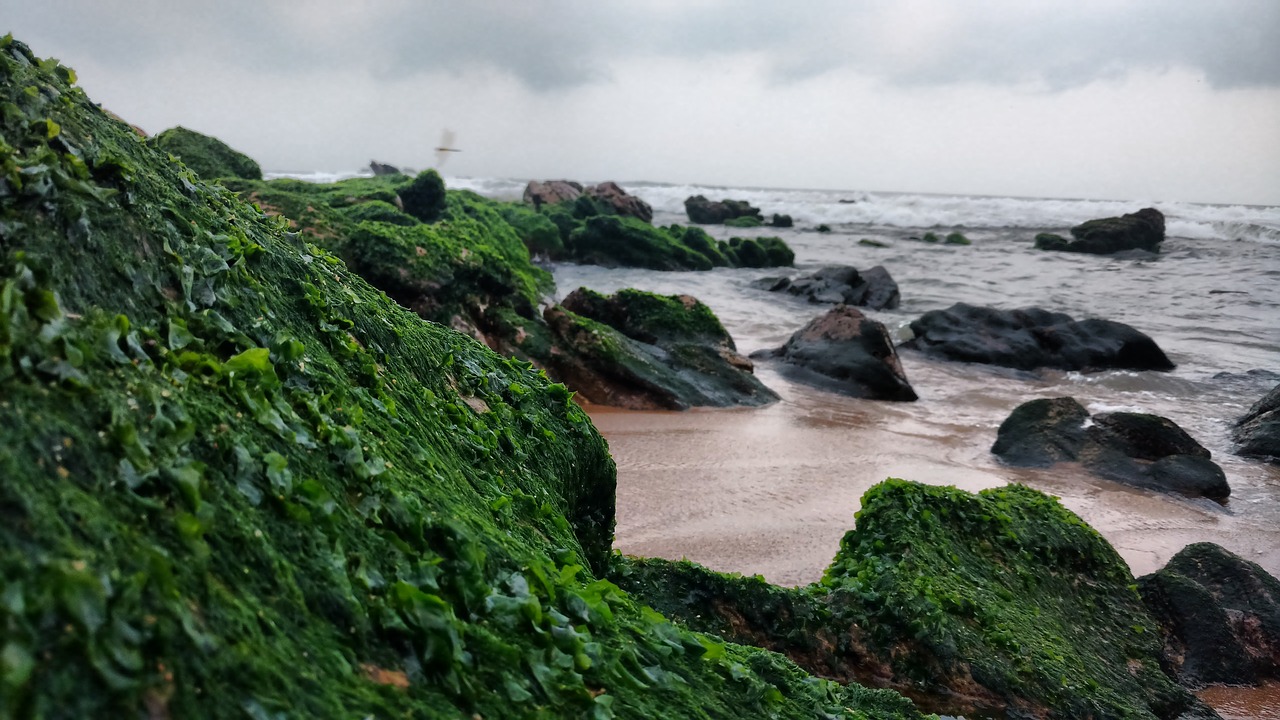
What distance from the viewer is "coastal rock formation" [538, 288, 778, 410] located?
27.5ft

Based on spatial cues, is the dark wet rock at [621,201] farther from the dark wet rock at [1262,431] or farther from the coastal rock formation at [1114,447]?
the coastal rock formation at [1114,447]

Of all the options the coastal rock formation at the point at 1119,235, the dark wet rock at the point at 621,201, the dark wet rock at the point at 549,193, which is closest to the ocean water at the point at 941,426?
the coastal rock formation at the point at 1119,235

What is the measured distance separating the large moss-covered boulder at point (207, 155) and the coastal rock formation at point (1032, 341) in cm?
1024

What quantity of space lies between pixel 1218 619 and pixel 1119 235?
2658cm

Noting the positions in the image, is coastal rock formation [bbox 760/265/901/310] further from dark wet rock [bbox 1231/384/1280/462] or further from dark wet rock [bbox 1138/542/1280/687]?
dark wet rock [bbox 1138/542/1280/687]

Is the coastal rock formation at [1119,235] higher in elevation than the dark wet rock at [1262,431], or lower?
higher

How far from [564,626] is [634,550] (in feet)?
9.52

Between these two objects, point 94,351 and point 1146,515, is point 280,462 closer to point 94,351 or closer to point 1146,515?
point 94,351

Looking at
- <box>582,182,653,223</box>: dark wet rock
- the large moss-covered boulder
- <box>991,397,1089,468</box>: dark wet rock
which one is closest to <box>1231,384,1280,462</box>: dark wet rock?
<box>991,397,1089,468</box>: dark wet rock

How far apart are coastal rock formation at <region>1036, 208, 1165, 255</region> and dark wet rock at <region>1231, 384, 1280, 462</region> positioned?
64.1ft

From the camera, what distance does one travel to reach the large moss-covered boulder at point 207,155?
432 inches

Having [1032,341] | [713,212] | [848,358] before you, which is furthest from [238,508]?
[713,212]

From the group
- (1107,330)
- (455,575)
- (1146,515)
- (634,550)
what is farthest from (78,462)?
(1107,330)

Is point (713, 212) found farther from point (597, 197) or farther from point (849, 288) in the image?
point (849, 288)
